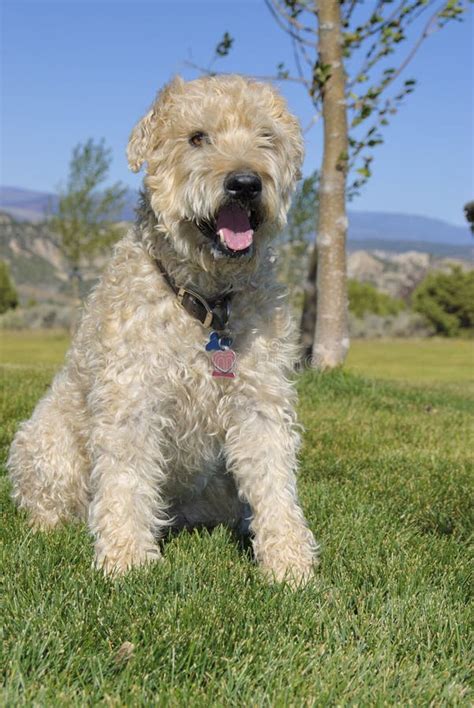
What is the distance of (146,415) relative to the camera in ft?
13.9

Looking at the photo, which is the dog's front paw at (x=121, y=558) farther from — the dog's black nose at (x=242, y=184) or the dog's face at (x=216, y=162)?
the dog's black nose at (x=242, y=184)

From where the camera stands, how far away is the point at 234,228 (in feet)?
13.5

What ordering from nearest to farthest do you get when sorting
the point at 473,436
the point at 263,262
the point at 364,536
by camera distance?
the point at 263,262 → the point at 364,536 → the point at 473,436

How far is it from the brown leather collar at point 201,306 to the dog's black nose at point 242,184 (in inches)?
22.5

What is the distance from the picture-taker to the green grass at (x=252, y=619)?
2.94 meters

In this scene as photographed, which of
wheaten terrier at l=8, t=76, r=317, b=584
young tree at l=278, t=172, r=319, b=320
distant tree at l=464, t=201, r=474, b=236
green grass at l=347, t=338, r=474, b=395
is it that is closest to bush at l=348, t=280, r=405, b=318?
young tree at l=278, t=172, r=319, b=320

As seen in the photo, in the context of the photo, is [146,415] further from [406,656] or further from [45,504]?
[406,656]

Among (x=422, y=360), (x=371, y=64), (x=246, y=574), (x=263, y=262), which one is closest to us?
(x=246, y=574)

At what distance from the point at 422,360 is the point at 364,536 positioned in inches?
774

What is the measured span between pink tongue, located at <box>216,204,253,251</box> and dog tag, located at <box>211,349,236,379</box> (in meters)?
0.55

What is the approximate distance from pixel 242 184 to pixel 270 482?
157 cm

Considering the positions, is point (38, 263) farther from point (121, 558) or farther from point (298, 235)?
point (121, 558)

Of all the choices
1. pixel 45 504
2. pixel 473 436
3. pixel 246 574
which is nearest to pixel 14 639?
pixel 246 574

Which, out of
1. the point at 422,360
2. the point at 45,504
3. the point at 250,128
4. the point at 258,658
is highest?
the point at 250,128
